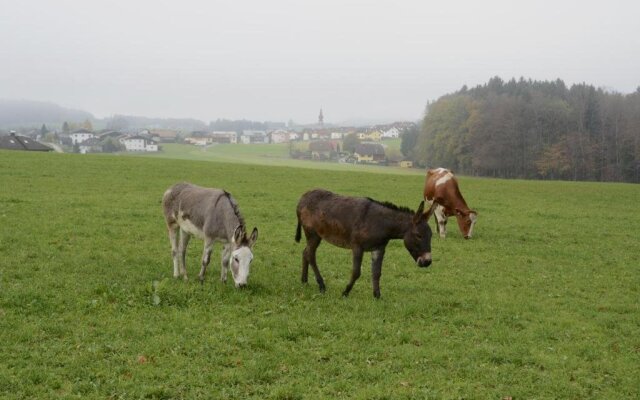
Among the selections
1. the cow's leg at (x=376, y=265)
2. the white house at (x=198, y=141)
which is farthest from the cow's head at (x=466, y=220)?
the white house at (x=198, y=141)

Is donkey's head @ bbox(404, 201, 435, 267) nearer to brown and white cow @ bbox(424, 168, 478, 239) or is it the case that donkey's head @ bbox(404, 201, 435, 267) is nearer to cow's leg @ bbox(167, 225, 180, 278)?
cow's leg @ bbox(167, 225, 180, 278)

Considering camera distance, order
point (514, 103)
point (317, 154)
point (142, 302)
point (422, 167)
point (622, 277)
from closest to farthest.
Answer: point (142, 302) < point (622, 277) < point (514, 103) < point (422, 167) < point (317, 154)

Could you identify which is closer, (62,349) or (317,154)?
(62,349)

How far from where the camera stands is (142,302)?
10586 mm

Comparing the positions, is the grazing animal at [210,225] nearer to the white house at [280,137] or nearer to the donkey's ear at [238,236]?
the donkey's ear at [238,236]

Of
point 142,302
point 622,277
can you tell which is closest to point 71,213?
point 142,302

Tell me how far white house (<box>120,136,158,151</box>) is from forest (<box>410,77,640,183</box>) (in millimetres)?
56093

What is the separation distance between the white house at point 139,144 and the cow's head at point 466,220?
100055 millimetres

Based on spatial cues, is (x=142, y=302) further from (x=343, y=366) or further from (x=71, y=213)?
(x=71, y=213)

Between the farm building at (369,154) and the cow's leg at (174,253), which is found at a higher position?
the farm building at (369,154)

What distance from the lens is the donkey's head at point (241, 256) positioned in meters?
11.0

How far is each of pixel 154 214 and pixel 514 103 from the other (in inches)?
3036

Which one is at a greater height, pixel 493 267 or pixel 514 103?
pixel 514 103

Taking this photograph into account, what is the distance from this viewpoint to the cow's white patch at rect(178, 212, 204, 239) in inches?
475
